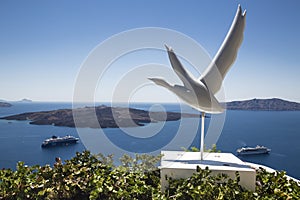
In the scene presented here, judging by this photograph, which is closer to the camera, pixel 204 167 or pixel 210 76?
pixel 204 167

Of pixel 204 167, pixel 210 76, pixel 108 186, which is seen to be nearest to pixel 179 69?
pixel 210 76

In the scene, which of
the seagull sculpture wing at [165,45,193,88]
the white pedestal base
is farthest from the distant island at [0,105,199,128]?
the seagull sculpture wing at [165,45,193,88]

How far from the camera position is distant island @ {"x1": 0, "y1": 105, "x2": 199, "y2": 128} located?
14.8ft

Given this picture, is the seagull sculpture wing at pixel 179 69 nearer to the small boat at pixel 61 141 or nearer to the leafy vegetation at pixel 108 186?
the leafy vegetation at pixel 108 186

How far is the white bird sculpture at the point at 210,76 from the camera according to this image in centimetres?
338

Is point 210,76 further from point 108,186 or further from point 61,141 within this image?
point 61,141

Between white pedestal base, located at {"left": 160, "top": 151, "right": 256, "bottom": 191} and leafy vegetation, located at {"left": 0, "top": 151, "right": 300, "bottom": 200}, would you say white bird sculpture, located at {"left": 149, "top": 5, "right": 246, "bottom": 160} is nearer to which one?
white pedestal base, located at {"left": 160, "top": 151, "right": 256, "bottom": 191}

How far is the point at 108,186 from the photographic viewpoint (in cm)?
262

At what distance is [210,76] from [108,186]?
2.29 meters

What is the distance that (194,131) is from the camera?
4922 millimetres

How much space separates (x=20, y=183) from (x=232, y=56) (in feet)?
11.5

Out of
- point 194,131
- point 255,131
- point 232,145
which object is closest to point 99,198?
point 194,131

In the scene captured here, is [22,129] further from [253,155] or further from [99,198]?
[99,198]

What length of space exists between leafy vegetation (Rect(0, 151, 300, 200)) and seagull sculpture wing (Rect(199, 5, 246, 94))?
1.44 meters
